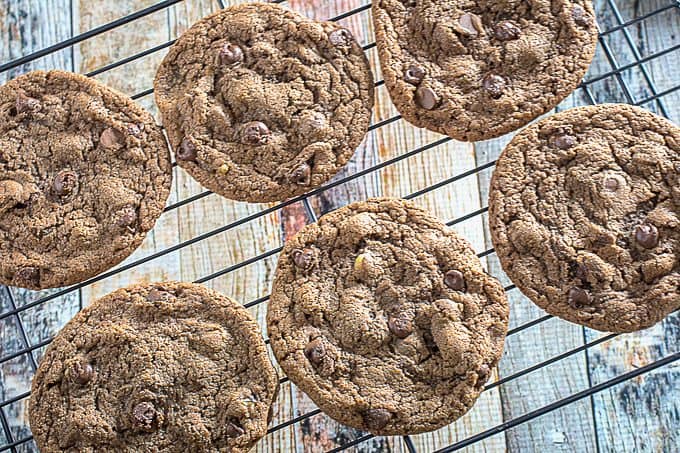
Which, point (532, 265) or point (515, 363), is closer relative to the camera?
point (532, 265)

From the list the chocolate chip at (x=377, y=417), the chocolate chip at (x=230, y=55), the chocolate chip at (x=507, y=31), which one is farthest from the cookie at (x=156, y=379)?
the chocolate chip at (x=507, y=31)

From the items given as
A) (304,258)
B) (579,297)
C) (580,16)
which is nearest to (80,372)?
(304,258)

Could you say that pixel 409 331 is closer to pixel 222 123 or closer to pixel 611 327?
pixel 611 327

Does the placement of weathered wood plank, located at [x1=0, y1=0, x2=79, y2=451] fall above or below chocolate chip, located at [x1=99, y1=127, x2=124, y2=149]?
below

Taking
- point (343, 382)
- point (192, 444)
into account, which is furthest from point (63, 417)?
point (343, 382)

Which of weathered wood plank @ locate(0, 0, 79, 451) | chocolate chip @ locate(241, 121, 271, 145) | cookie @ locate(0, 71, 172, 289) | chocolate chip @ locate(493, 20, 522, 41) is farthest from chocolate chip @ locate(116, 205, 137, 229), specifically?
chocolate chip @ locate(493, 20, 522, 41)

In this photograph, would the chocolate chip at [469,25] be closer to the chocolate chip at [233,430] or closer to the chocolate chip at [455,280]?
the chocolate chip at [455,280]

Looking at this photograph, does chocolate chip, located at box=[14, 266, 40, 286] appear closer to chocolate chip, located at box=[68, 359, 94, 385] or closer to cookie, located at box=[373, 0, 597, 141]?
chocolate chip, located at box=[68, 359, 94, 385]
